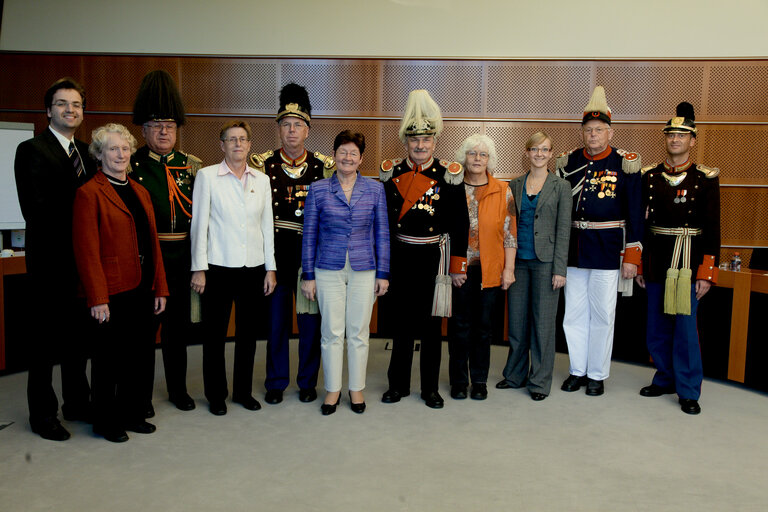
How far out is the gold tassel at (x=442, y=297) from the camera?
3406 millimetres

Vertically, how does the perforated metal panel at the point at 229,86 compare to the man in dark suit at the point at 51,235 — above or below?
above

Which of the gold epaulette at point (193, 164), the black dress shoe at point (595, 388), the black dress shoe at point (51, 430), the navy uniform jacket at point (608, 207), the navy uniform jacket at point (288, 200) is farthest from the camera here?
the black dress shoe at point (595, 388)

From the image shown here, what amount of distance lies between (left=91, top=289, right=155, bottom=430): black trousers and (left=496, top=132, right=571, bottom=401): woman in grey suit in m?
2.26

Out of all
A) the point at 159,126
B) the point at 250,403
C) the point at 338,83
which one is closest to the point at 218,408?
the point at 250,403

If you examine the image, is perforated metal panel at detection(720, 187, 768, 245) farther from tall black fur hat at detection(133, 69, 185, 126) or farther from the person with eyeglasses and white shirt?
tall black fur hat at detection(133, 69, 185, 126)

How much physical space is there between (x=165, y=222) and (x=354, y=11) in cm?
364

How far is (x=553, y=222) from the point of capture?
3730 mm

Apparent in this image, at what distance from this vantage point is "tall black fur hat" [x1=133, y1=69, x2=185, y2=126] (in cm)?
329

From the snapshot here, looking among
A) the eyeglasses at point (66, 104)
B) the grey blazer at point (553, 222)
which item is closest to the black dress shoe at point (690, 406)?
the grey blazer at point (553, 222)

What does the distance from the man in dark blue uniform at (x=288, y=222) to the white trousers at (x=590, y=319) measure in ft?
5.57

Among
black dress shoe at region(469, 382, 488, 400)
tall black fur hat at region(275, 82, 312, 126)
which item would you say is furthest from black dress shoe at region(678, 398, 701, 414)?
tall black fur hat at region(275, 82, 312, 126)

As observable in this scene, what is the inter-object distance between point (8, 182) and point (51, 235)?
3.08 metres

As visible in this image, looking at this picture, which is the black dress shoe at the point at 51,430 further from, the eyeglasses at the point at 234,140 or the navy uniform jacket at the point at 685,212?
the navy uniform jacket at the point at 685,212

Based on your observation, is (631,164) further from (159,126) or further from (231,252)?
(159,126)
